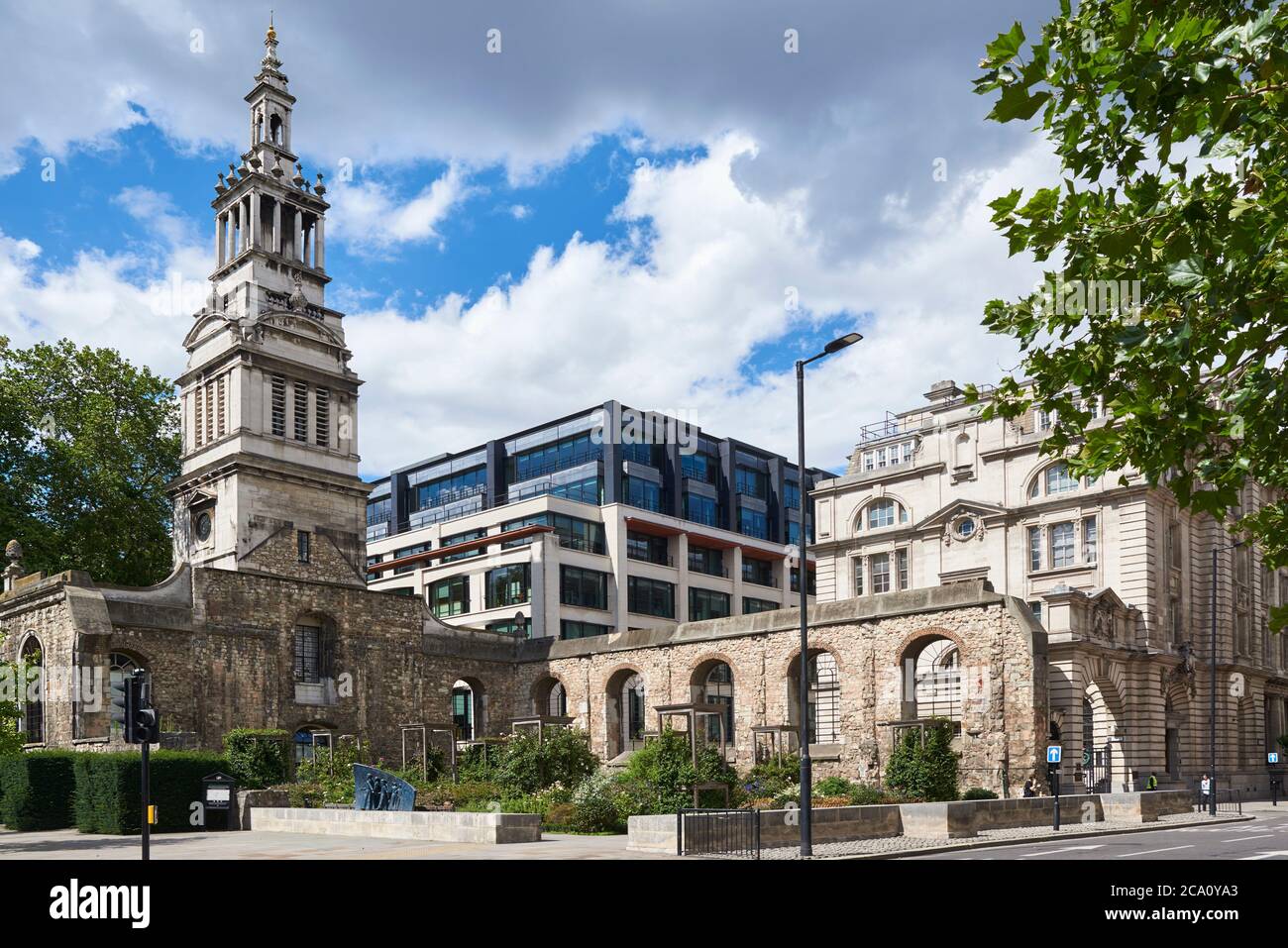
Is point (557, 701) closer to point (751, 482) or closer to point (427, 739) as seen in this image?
point (427, 739)

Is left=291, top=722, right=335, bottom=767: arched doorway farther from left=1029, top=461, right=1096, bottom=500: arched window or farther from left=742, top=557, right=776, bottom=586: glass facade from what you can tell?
left=742, top=557, right=776, bottom=586: glass facade

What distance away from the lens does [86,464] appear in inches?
2024

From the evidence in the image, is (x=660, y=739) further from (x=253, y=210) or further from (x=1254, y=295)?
(x=253, y=210)

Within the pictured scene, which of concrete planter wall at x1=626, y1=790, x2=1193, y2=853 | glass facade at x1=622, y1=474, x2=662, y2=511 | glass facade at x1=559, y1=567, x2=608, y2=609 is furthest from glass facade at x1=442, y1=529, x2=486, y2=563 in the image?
concrete planter wall at x1=626, y1=790, x2=1193, y2=853

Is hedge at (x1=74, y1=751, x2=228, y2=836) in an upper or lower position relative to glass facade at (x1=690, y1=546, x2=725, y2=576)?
lower

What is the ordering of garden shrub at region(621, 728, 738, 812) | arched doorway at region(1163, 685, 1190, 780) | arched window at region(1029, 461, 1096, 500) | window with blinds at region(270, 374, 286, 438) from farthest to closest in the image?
arched window at region(1029, 461, 1096, 500), arched doorway at region(1163, 685, 1190, 780), window with blinds at region(270, 374, 286, 438), garden shrub at region(621, 728, 738, 812)

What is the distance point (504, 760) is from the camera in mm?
34156

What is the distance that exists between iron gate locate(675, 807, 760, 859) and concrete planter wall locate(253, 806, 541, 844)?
1.80 ft

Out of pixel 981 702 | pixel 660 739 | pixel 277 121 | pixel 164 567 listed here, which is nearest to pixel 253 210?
pixel 277 121

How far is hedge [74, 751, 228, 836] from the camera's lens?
30.3m

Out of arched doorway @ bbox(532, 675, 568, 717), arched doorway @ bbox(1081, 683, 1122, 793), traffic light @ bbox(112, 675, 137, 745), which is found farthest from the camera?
arched doorway @ bbox(532, 675, 568, 717)

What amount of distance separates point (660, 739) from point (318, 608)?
60.5ft

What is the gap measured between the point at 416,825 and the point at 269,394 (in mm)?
27730

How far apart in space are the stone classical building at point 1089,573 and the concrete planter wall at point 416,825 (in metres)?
26.4
